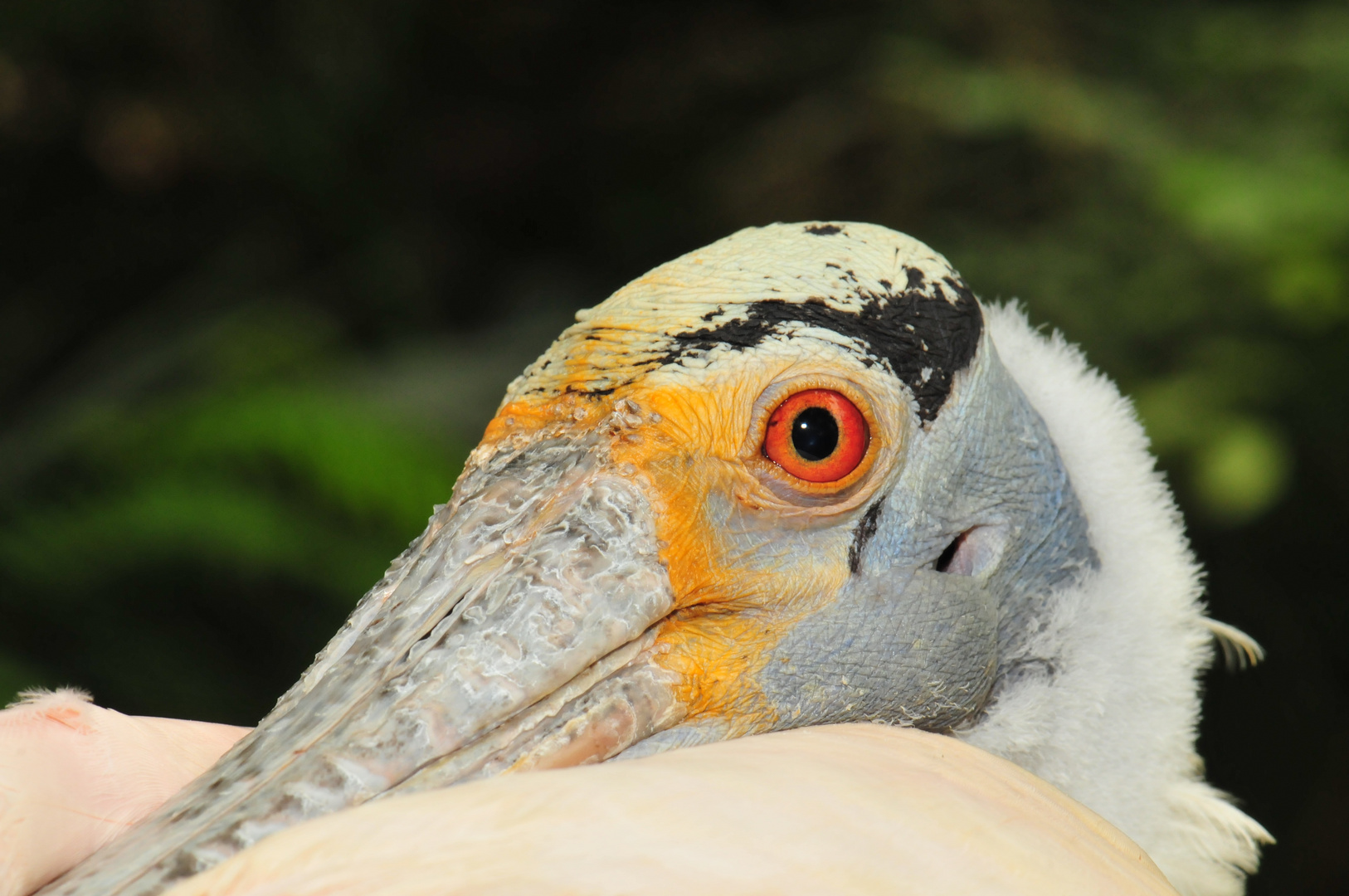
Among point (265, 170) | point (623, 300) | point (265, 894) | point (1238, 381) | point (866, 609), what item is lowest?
point (265, 894)

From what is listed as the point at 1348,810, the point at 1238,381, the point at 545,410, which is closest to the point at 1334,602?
the point at 1348,810

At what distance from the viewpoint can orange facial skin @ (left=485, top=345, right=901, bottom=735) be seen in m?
2.00

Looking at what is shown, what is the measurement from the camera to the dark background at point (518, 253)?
4395 millimetres

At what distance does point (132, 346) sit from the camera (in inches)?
219

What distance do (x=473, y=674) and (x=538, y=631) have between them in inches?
4.7

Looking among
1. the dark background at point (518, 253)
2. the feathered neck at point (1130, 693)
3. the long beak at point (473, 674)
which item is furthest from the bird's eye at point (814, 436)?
the dark background at point (518, 253)

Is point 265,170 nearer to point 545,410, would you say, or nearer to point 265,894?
point 545,410

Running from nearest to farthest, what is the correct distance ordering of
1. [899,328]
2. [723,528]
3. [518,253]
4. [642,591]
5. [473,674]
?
1. [473,674]
2. [642,591]
3. [723,528]
4. [899,328]
5. [518,253]

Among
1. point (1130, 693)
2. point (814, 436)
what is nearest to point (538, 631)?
point (814, 436)

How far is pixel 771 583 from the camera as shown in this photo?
6.82 feet

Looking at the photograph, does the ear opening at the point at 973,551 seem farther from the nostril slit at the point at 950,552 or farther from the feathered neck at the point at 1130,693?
the feathered neck at the point at 1130,693

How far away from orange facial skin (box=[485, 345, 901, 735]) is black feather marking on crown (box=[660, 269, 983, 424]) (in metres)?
0.08

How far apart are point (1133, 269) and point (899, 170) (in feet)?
4.04

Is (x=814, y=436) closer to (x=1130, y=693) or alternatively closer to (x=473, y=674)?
(x=473, y=674)
